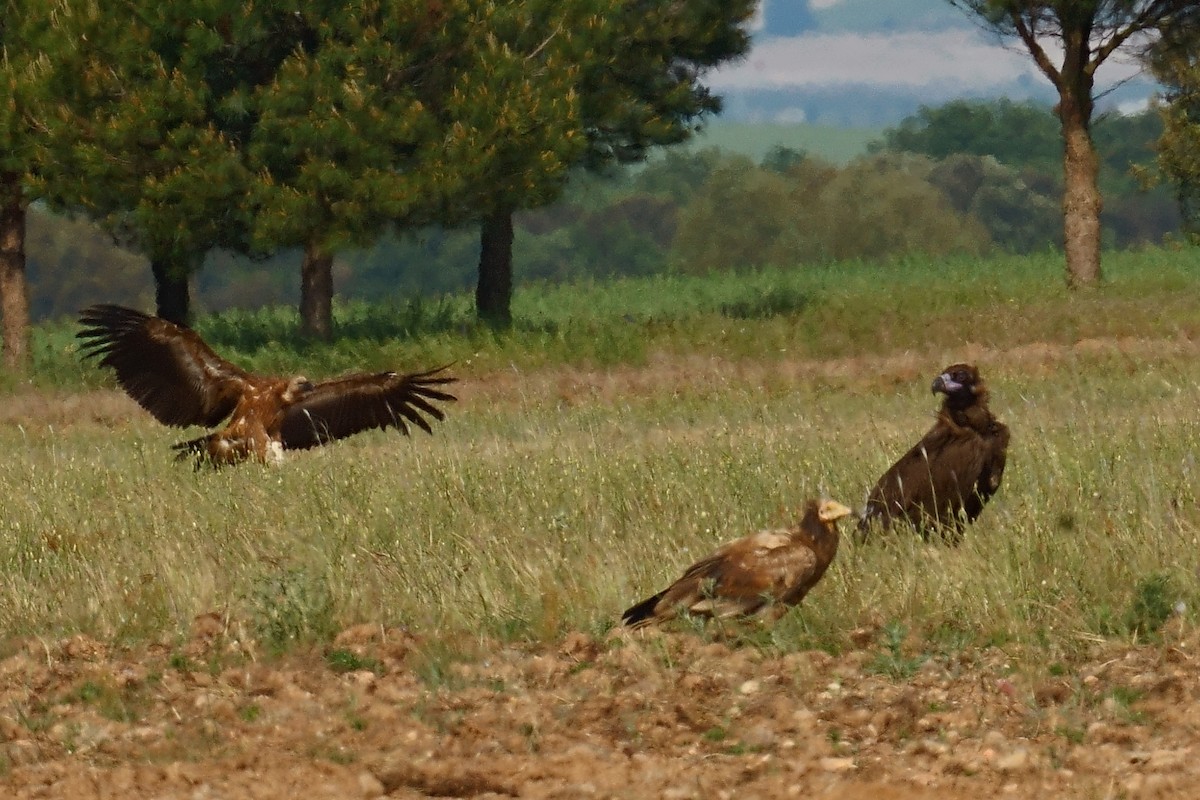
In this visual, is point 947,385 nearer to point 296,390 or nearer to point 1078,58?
point 296,390

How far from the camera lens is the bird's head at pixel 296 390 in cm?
1190

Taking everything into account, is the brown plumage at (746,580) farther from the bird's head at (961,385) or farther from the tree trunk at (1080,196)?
the tree trunk at (1080,196)

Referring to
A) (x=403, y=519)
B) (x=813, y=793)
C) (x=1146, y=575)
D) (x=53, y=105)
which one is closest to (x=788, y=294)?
(x=53, y=105)

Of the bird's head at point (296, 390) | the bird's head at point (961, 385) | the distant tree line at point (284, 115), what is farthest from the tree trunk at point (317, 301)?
the bird's head at point (961, 385)

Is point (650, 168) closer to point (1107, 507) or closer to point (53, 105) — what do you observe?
point (53, 105)

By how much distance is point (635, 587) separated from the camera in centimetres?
716

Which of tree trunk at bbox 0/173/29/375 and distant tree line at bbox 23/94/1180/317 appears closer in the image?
tree trunk at bbox 0/173/29/375

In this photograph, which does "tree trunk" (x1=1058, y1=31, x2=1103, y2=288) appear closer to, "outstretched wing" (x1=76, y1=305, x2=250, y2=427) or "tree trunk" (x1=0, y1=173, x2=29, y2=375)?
"tree trunk" (x1=0, y1=173, x2=29, y2=375)

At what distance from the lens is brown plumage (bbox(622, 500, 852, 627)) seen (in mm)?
6469

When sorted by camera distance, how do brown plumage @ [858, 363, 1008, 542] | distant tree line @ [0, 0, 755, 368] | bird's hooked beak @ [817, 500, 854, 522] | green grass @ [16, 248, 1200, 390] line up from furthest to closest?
green grass @ [16, 248, 1200, 390] < distant tree line @ [0, 0, 755, 368] < brown plumage @ [858, 363, 1008, 542] < bird's hooked beak @ [817, 500, 854, 522]

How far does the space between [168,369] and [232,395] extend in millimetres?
470

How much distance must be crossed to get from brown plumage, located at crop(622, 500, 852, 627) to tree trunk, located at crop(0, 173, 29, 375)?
2106 cm

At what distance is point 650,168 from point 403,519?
12859cm

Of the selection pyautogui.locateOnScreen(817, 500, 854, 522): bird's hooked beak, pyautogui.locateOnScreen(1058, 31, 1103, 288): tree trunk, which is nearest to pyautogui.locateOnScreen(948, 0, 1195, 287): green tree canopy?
pyautogui.locateOnScreen(1058, 31, 1103, 288): tree trunk
